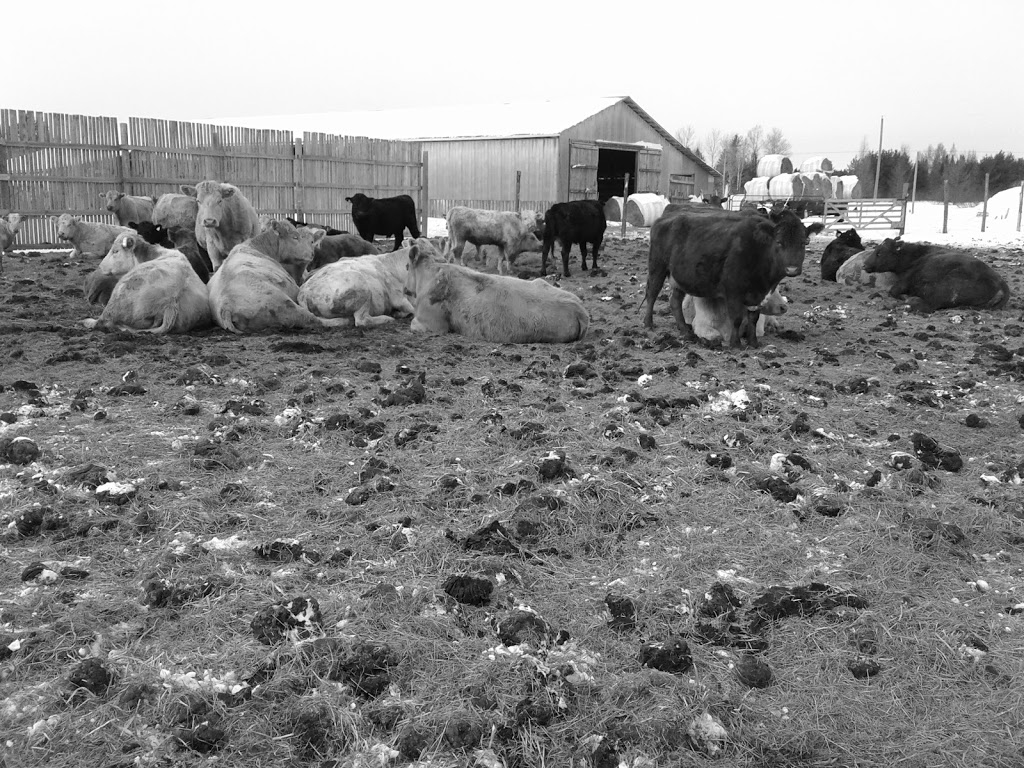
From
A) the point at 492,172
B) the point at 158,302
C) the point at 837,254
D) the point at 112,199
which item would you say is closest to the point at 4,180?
the point at 112,199

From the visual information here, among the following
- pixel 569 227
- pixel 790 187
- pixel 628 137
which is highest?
pixel 628 137

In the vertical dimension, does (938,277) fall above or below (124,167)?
below

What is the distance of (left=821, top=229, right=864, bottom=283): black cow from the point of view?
16094mm

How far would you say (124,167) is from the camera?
65.2 feet

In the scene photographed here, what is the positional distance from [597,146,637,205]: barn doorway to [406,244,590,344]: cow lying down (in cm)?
3479

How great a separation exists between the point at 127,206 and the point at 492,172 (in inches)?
812

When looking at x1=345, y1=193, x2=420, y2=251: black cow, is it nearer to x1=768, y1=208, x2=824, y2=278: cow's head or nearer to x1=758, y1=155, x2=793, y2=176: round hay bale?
x1=768, y1=208, x2=824, y2=278: cow's head

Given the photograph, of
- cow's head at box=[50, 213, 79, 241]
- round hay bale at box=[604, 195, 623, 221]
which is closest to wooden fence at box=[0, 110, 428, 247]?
cow's head at box=[50, 213, 79, 241]

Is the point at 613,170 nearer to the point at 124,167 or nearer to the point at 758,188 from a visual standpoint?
the point at 758,188

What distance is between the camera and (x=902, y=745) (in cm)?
266

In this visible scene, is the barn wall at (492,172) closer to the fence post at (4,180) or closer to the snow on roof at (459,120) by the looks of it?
the snow on roof at (459,120)

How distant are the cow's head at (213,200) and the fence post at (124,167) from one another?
8.18m

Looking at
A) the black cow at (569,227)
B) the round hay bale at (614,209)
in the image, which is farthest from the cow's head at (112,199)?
the round hay bale at (614,209)

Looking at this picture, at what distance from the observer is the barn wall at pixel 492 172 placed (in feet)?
118
